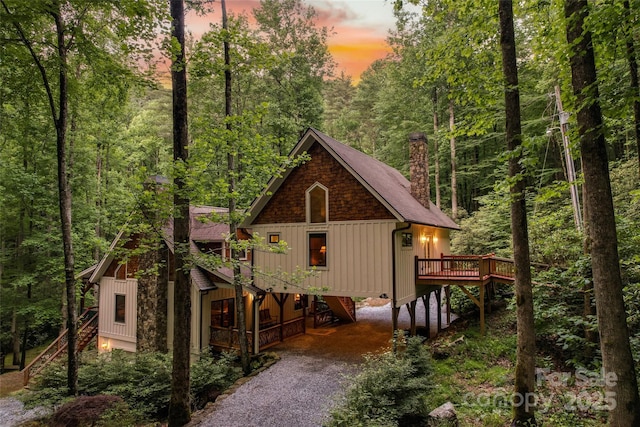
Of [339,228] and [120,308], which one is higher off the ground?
[339,228]

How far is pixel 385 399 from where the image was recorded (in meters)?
6.47

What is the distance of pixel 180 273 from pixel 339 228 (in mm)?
5952

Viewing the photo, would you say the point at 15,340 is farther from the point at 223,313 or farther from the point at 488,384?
the point at 488,384

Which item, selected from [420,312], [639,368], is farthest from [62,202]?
[420,312]

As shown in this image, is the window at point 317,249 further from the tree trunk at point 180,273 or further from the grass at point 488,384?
the tree trunk at point 180,273

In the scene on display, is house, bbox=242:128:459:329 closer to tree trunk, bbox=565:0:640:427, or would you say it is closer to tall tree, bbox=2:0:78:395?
tall tree, bbox=2:0:78:395

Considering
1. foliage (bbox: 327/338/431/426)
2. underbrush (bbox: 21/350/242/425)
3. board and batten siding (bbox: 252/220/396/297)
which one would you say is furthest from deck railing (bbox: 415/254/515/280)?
underbrush (bbox: 21/350/242/425)

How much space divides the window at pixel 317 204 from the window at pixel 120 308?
31.2 feet

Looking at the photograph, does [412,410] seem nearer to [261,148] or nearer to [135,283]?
[261,148]

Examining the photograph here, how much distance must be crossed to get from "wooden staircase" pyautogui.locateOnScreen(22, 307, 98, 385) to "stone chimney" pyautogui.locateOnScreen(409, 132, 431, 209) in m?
15.1

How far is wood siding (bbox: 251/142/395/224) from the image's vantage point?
1130 centimetres

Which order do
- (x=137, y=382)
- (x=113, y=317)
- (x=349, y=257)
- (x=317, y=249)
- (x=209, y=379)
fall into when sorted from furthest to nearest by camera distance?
(x=113, y=317) < (x=317, y=249) < (x=349, y=257) < (x=209, y=379) < (x=137, y=382)

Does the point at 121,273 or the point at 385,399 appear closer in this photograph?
the point at 385,399

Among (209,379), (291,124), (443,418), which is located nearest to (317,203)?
(209,379)
